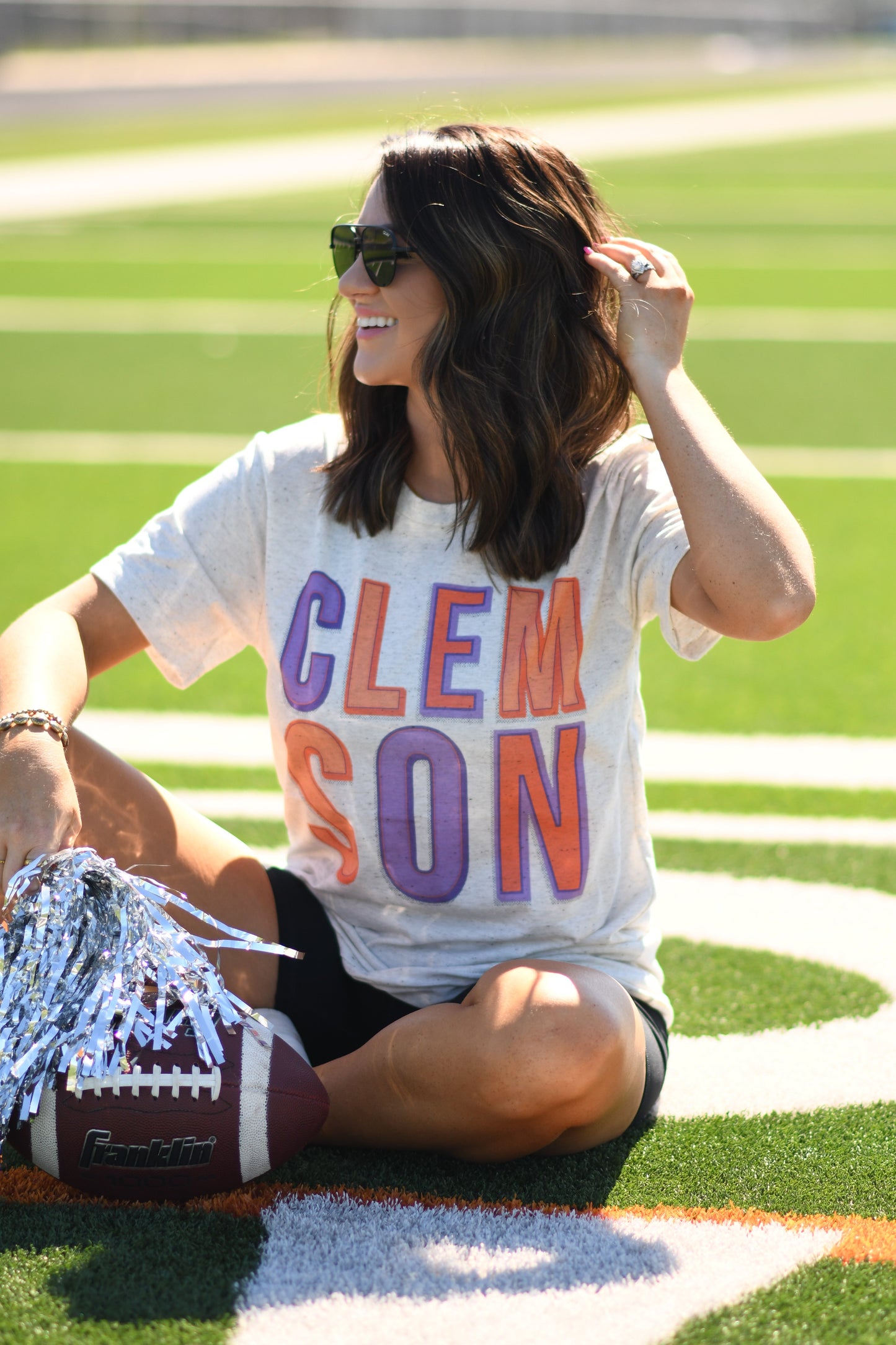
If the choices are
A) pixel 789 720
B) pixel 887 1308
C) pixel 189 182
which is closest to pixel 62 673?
pixel 887 1308

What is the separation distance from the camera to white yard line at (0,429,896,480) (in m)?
7.60

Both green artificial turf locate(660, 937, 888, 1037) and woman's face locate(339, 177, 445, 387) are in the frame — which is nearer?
woman's face locate(339, 177, 445, 387)

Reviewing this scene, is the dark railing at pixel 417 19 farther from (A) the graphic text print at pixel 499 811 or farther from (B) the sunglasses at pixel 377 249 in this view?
(A) the graphic text print at pixel 499 811

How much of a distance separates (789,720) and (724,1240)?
2559mm

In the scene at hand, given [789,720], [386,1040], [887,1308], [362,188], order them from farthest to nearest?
[789,720]
[362,188]
[386,1040]
[887,1308]

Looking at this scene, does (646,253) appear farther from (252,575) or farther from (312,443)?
(252,575)

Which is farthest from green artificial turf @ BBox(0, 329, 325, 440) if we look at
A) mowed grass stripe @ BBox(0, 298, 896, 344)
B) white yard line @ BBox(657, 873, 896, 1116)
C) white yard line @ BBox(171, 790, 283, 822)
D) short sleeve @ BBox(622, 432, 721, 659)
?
short sleeve @ BBox(622, 432, 721, 659)

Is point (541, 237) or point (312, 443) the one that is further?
point (312, 443)

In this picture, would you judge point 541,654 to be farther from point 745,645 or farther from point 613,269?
point 745,645

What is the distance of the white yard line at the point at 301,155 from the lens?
19203 millimetres

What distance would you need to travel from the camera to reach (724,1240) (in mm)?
2145

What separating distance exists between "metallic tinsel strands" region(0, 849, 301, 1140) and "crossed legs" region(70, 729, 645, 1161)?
7.2 inches

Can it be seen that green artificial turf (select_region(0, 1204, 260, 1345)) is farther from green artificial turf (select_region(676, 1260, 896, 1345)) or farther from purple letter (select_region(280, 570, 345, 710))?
purple letter (select_region(280, 570, 345, 710))

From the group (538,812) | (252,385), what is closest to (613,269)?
(538,812)
